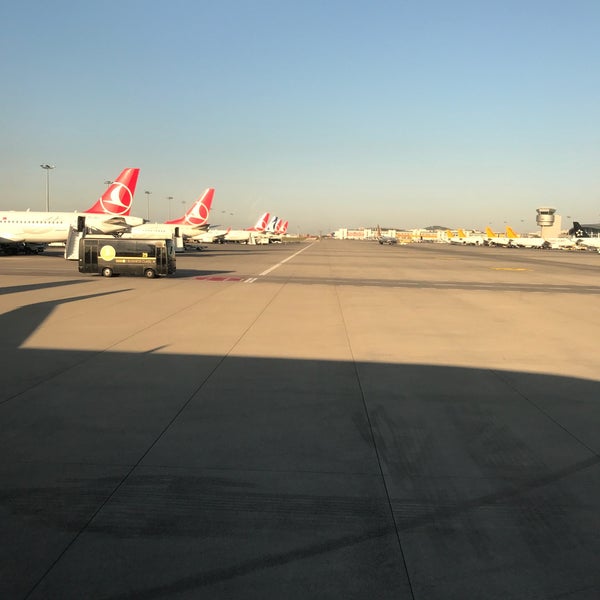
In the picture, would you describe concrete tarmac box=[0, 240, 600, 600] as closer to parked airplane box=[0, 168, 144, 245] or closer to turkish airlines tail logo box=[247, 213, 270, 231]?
parked airplane box=[0, 168, 144, 245]

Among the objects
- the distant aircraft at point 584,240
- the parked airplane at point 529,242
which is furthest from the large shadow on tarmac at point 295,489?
the parked airplane at point 529,242

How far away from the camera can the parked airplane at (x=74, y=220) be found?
1914 inches

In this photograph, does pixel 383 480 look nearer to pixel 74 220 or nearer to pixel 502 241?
pixel 74 220

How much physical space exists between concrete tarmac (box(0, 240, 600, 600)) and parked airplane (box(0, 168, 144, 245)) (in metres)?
40.5

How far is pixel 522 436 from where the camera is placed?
251 inches

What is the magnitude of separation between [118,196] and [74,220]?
15.8 ft

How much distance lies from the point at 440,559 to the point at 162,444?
3298mm

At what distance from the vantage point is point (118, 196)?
2051 inches

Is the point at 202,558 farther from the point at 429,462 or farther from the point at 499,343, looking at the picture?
the point at 499,343

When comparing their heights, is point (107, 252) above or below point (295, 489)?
above

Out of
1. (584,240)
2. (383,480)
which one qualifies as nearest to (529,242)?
(584,240)

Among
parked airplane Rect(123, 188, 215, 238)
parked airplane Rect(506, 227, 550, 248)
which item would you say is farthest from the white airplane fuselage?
parked airplane Rect(506, 227, 550, 248)

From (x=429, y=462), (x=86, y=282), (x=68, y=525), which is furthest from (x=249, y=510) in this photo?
(x=86, y=282)

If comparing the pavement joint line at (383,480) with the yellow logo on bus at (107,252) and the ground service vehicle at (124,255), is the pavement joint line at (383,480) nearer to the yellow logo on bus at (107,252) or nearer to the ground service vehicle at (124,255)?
the ground service vehicle at (124,255)
